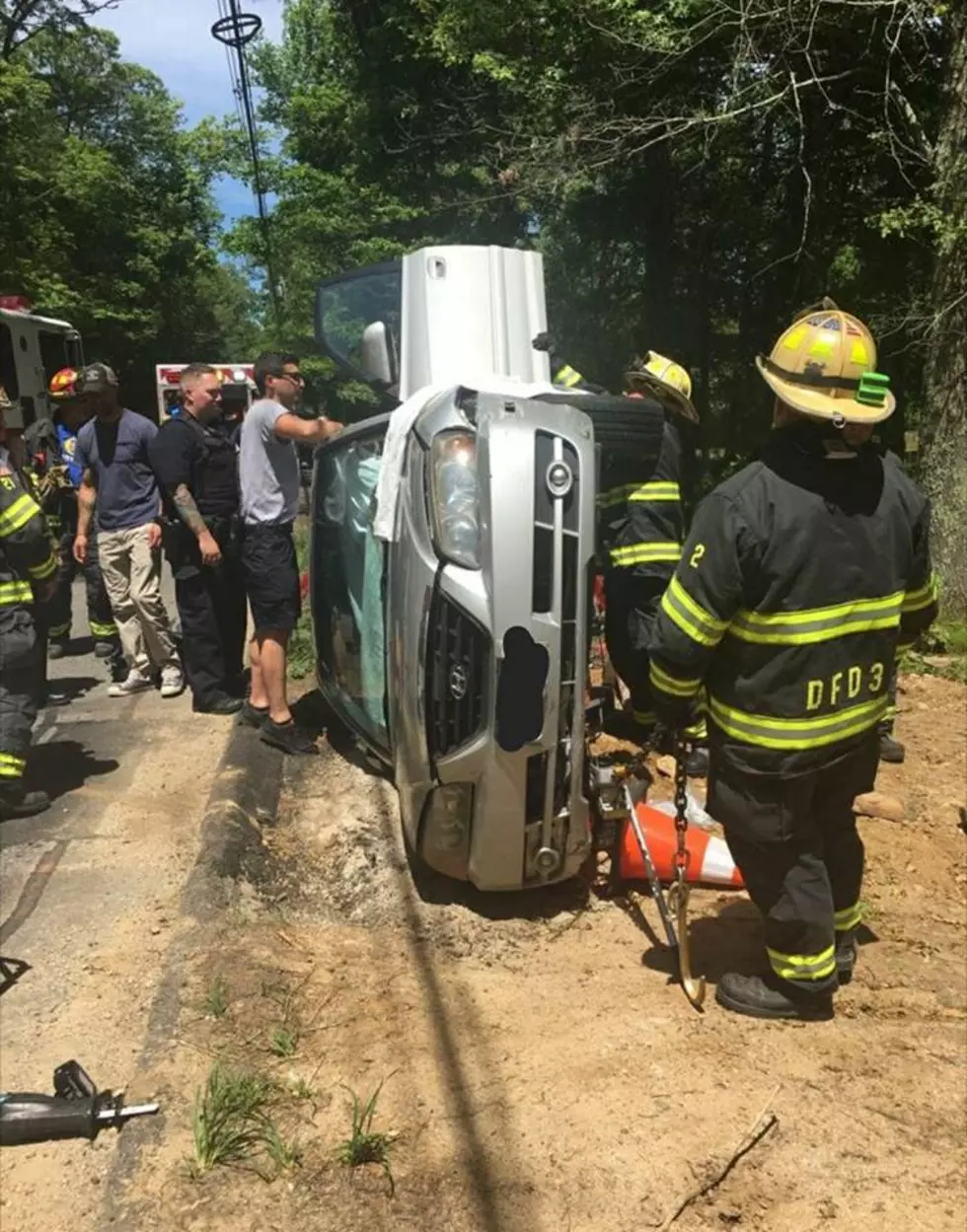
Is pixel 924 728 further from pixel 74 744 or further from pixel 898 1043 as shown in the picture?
pixel 74 744

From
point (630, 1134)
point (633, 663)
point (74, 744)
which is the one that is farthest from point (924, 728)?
point (74, 744)

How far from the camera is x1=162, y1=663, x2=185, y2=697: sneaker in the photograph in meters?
6.15

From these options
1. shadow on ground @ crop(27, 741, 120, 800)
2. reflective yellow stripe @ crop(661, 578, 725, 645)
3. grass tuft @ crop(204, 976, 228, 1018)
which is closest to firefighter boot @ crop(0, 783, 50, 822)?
shadow on ground @ crop(27, 741, 120, 800)

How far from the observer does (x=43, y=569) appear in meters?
4.55

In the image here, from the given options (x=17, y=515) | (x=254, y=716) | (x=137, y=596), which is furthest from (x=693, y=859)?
(x=137, y=596)

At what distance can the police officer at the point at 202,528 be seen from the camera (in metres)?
5.42

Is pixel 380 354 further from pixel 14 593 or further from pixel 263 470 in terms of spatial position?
pixel 14 593

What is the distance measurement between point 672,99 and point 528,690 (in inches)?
368

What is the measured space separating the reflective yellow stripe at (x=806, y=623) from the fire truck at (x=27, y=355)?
38.1 ft

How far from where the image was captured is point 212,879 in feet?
11.9

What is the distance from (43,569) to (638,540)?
2.60 meters

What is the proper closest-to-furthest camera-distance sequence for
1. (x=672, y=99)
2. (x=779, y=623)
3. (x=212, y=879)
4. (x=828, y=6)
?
1. (x=779, y=623)
2. (x=212, y=879)
3. (x=828, y=6)
4. (x=672, y=99)

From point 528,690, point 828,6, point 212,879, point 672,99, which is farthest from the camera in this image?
point 672,99

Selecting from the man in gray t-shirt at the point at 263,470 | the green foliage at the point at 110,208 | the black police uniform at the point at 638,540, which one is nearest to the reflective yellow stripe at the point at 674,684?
the black police uniform at the point at 638,540
